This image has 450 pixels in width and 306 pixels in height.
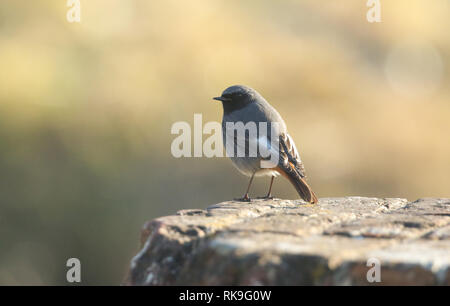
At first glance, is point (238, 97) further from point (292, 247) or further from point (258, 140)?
point (292, 247)

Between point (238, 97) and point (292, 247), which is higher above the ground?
point (238, 97)

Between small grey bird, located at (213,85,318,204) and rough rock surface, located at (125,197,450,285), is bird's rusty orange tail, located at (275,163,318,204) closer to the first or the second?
small grey bird, located at (213,85,318,204)

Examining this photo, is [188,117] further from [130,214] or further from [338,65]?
[338,65]

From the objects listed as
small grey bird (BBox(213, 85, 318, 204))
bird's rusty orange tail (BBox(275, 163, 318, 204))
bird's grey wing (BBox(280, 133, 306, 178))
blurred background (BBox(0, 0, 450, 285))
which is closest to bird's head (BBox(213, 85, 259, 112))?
small grey bird (BBox(213, 85, 318, 204))

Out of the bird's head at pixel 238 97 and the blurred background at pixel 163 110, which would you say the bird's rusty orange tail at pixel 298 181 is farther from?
the blurred background at pixel 163 110

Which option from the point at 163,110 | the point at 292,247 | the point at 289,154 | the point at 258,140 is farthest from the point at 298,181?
the point at 163,110

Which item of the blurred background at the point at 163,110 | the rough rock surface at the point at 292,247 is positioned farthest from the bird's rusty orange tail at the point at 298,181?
the blurred background at the point at 163,110
